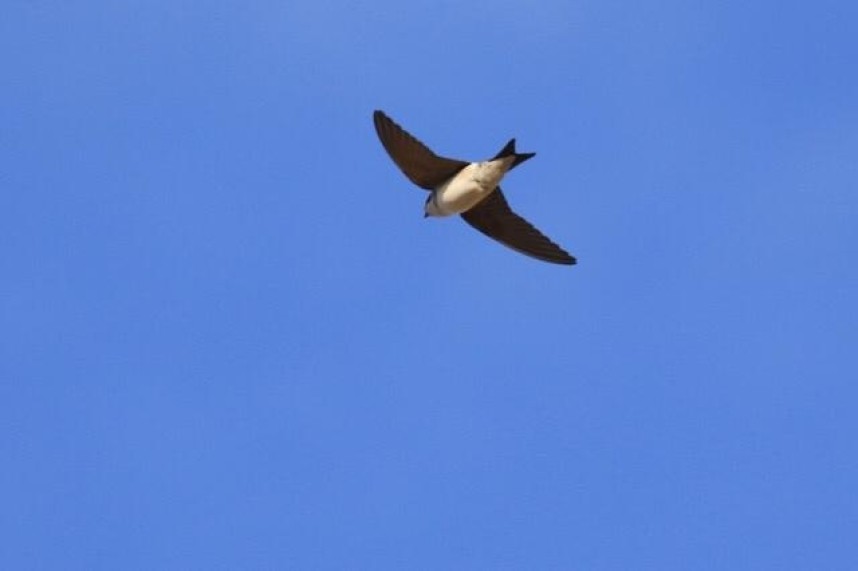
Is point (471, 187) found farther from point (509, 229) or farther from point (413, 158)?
point (509, 229)

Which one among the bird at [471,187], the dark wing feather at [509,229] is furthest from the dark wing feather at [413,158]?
the dark wing feather at [509,229]

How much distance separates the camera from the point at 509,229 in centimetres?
1817

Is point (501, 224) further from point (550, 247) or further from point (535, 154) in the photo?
point (535, 154)

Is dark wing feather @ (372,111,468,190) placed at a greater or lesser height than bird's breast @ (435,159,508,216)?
greater

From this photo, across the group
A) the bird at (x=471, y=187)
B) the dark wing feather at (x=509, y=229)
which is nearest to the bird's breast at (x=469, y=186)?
the bird at (x=471, y=187)

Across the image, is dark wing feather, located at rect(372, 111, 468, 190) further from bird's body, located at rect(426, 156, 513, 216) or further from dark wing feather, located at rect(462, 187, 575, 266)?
dark wing feather, located at rect(462, 187, 575, 266)

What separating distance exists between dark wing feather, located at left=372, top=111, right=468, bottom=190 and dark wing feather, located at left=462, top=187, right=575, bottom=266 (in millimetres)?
623

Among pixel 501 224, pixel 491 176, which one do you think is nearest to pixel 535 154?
pixel 491 176

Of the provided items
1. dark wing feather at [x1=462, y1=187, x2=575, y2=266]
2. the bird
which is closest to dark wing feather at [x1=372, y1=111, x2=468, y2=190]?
the bird

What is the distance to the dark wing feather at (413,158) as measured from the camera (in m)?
17.0

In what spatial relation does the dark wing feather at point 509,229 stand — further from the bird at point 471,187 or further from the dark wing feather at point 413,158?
the dark wing feather at point 413,158

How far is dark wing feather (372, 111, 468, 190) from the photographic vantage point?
55.8 feet

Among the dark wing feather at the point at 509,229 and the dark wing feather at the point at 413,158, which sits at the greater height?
the dark wing feather at the point at 413,158

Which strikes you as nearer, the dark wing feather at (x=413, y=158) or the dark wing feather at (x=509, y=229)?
the dark wing feather at (x=413, y=158)
